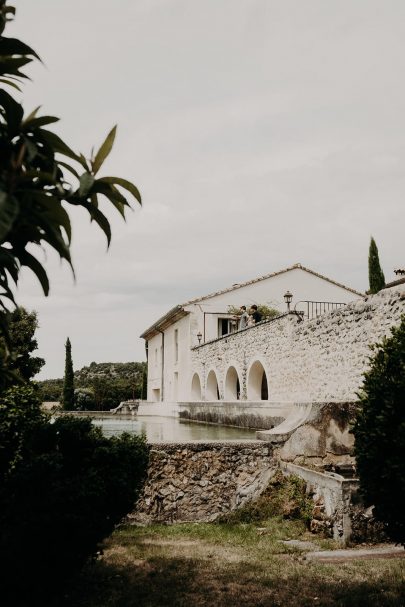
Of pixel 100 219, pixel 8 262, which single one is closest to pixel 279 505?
pixel 100 219

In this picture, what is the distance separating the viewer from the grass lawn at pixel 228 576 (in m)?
4.29

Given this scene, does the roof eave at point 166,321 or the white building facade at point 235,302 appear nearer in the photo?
the white building facade at point 235,302

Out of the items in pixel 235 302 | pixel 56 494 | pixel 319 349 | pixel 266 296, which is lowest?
pixel 56 494

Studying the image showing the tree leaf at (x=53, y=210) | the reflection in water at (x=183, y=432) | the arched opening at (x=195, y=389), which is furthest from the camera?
the arched opening at (x=195, y=389)

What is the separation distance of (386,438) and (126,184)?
255 cm

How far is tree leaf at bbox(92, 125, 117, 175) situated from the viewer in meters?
2.55

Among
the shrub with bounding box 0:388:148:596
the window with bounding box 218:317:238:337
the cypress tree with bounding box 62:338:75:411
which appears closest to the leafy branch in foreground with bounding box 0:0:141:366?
the shrub with bounding box 0:388:148:596

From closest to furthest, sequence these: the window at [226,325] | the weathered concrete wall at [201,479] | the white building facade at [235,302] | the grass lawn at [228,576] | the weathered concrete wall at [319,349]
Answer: the grass lawn at [228,576]
the weathered concrete wall at [201,479]
the weathered concrete wall at [319,349]
the white building facade at [235,302]
the window at [226,325]

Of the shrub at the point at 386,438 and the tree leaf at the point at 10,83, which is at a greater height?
the tree leaf at the point at 10,83

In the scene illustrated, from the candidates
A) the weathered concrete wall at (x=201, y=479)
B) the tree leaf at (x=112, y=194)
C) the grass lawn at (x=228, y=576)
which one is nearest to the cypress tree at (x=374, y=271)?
the weathered concrete wall at (x=201, y=479)

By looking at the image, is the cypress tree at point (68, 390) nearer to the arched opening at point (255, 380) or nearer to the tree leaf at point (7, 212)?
the arched opening at point (255, 380)

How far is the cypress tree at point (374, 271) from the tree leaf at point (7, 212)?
994 inches

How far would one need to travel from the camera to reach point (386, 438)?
403cm

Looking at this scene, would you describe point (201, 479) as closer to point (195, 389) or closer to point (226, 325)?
point (195, 389)
